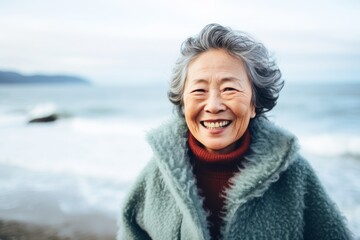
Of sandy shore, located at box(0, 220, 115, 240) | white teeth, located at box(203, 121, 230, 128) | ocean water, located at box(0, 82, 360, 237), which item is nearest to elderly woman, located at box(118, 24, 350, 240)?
white teeth, located at box(203, 121, 230, 128)

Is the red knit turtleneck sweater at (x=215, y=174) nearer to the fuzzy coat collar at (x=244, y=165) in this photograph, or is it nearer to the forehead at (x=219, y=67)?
the fuzzy coat collar at (x=244, y=165)

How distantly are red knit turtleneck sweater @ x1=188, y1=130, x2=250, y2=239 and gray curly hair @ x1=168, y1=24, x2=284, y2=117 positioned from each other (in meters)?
0.22

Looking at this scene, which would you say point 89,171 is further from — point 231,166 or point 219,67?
point 219,67

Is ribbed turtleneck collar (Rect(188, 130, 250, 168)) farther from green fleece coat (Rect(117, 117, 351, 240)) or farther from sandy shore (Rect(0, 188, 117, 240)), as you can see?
sandy shore (Rect(0, 188, 117, 240))

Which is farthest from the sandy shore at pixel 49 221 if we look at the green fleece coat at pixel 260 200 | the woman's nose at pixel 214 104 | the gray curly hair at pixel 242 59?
the woman's nose at pixel 214 104

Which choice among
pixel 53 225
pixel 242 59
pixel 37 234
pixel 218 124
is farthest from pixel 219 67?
pixel 53 225

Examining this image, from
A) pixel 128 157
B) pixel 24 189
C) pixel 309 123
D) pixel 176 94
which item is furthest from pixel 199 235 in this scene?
pixel 309 123

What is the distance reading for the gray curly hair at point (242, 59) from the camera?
5.65 feet

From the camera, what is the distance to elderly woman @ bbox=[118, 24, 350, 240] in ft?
5.65

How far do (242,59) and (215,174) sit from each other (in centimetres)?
57

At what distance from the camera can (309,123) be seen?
716 inches

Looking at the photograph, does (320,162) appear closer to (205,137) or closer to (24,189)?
(24,189)

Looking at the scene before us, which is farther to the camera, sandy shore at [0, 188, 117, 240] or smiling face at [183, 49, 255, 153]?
sandy shore at [0, 188, 117, 240]

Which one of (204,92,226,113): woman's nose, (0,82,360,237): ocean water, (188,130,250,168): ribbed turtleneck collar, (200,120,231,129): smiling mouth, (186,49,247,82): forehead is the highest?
(186,49,247,82): forehead
